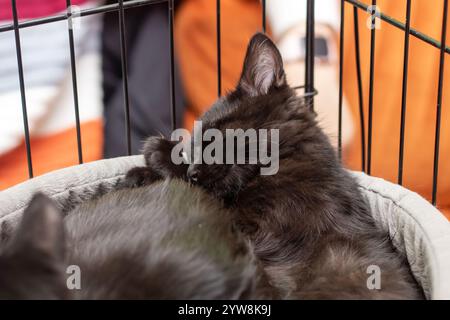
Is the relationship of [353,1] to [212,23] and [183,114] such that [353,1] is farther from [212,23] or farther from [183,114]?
[183,114]

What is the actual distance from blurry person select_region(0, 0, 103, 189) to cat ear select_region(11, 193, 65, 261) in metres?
1.23

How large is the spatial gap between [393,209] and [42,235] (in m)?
0.70

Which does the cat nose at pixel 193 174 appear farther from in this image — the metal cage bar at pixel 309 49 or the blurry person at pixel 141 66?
the blurry person at pixel 141 66

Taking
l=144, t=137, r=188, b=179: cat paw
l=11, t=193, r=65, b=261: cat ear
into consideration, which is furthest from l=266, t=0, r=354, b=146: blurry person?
l=11, t=193, r=65, b=261: cat ear

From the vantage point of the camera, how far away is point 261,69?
1162 mm

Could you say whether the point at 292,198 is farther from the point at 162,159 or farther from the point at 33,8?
the point at 33,8

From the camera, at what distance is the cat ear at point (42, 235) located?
52 cm

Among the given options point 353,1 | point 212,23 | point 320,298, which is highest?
point 212,23

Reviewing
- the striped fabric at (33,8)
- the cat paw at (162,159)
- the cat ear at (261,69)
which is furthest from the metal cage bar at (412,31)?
the striped fabric at (33,8)

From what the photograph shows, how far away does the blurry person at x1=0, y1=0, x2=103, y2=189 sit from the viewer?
1730mm

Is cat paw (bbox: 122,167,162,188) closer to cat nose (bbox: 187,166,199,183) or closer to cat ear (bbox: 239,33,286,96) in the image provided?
cat nose (bbox: 187,166,199,183)
